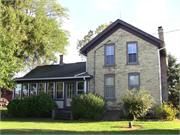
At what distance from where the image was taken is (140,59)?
655 inches

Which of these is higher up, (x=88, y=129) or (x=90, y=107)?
(x=90, y=107)

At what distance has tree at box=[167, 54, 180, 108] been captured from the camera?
24947mm

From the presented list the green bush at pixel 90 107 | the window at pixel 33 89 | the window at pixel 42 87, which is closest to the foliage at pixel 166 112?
the green bush at pixel 90 107

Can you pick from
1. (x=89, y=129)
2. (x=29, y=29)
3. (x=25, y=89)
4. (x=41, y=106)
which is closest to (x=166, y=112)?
(x=89, y=129)

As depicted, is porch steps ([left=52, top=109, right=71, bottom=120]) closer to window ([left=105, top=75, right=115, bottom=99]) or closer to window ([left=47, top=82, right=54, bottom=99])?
window ([left=47, top=82, right=54, bottom=99])

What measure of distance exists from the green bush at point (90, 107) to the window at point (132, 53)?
4.73 meters

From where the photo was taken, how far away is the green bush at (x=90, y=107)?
14.5 metres

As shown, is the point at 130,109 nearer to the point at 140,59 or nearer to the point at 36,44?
the point at 140,59

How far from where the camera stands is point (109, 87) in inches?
687

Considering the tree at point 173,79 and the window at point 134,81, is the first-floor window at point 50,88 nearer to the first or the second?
the window at point 134,81

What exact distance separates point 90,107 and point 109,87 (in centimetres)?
355

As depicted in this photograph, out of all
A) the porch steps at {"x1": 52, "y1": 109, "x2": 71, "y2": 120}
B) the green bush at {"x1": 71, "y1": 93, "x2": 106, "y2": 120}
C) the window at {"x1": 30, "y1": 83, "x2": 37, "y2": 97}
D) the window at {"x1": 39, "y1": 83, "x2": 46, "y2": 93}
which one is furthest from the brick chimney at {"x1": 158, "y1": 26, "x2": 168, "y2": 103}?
the window at {"x1": 30, "y1": 83, "x2": 37, "y2": 97}

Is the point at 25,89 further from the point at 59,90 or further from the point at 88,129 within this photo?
the point at 88,129

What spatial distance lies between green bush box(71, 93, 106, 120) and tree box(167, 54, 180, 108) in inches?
552
